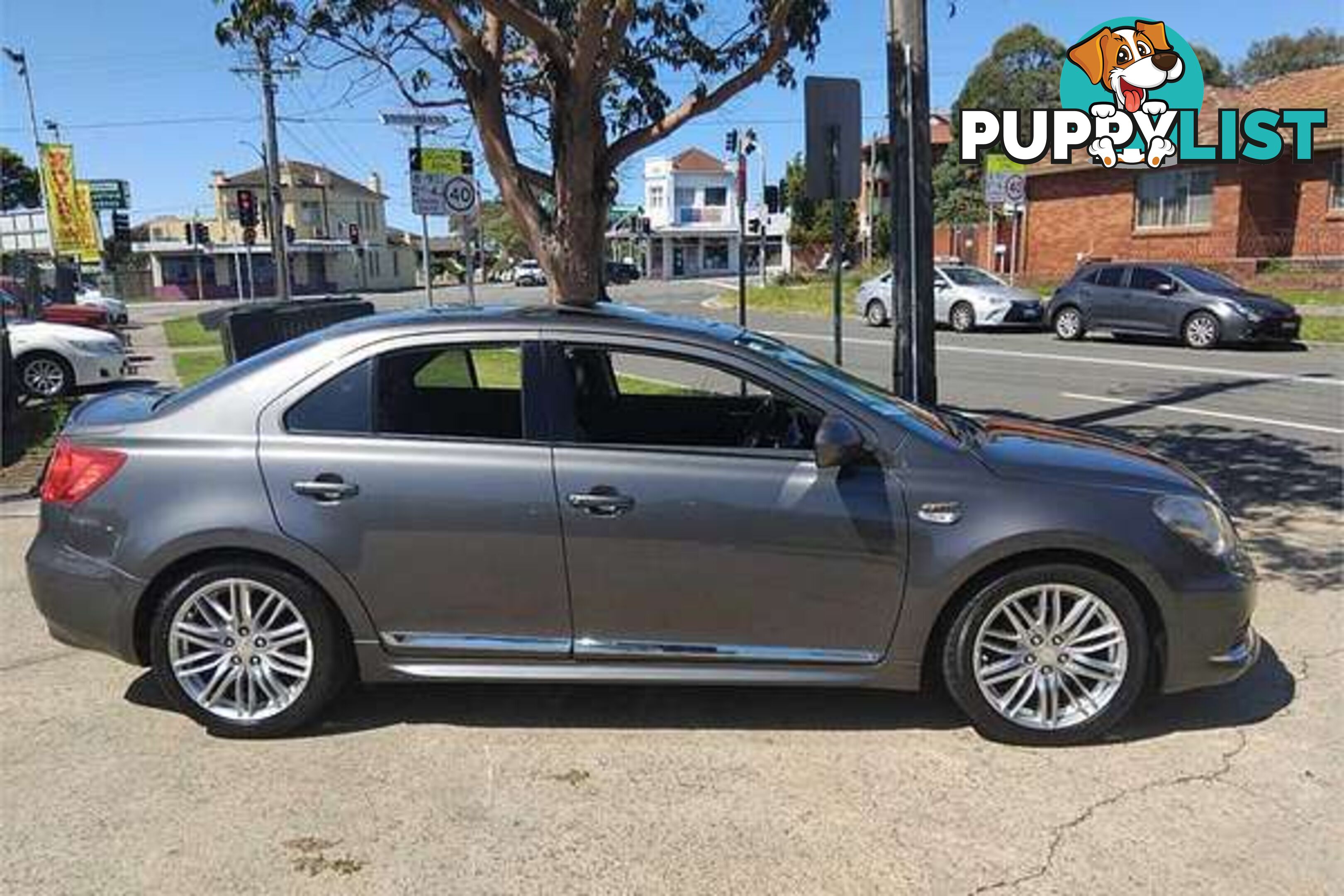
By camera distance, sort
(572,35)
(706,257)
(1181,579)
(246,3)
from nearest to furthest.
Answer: (1181,579)
(246,3)
(572,35)
(706,257)

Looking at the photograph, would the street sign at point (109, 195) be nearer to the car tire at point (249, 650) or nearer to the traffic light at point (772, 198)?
the traffic light at point (772, 198)

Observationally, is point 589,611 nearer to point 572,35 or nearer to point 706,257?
point 572,35

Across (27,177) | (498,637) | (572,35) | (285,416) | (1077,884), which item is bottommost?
(1077,884)

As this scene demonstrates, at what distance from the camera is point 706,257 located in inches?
3570

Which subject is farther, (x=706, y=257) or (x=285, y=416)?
(x=706, y=257)

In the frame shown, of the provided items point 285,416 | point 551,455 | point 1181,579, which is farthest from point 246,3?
point 1181,579

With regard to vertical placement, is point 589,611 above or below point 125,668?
above

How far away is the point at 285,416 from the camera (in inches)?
164

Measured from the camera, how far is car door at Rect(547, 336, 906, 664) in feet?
13.1

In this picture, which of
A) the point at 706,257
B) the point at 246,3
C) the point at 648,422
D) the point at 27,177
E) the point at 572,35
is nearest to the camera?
the point at 648,422

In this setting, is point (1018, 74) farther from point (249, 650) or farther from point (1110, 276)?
point (249, 650)

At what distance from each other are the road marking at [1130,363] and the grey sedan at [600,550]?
1165 cm

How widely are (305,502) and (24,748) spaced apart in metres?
1.38

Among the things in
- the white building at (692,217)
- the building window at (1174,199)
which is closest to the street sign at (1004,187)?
the building window at (1174,199)
